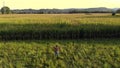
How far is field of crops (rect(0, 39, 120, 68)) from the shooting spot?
2422cm

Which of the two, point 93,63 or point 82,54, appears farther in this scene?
point 82,54

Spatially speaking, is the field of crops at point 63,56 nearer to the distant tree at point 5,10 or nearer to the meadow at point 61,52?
the meadow at point 61,52

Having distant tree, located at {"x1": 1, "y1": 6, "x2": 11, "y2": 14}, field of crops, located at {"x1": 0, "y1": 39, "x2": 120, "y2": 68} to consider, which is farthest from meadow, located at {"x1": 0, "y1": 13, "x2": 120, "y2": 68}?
distant tree, located at {"x1": 1, "y1": 6, "x2": 11, "y2": 14}

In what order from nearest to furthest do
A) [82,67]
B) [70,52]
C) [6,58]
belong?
1. [82,67]
2. [6,58]
3. [70,52]

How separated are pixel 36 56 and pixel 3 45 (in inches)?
255

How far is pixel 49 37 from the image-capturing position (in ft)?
129

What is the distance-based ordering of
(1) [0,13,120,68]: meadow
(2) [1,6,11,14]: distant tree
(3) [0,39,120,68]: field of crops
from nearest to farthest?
(3) [0,39,120,68]: field of crops → (1) [0,13,120,68]: meadow → (2) [1,6,11,14]: distant tree

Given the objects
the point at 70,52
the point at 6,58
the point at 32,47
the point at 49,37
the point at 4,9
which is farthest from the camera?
the point at 4,9

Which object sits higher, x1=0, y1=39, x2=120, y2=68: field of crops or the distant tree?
x1=0, y1=39, x2=120, y2=68: field of crops

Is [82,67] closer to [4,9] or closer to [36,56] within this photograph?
[36,56]

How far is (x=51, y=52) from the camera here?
2766cm

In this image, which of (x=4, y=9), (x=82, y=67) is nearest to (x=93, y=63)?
(x=82, y=67)

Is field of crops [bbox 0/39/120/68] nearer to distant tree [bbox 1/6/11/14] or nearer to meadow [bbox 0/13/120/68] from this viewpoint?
meadow [bbox 0/13/120/68]

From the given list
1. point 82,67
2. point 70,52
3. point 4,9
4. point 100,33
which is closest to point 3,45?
point 70,52
